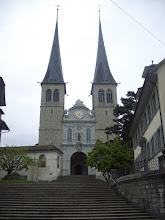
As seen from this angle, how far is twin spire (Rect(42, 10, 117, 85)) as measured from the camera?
54.2 meters

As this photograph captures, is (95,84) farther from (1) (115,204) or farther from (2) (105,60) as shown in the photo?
(1) (115,204)

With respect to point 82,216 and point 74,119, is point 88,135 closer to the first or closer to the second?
point 74,119

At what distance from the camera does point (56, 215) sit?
1140 cm

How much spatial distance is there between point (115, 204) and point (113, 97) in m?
40.2

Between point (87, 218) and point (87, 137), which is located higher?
point (87, 137)

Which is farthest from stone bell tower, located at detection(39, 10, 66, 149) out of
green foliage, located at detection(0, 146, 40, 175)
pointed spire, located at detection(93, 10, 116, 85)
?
green foliage, located at detection(0, 146, 40, 175)

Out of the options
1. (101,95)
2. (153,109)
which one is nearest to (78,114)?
(101,95)

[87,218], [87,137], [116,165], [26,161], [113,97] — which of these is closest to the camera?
[87,218]

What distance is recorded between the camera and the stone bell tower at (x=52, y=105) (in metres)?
47.1

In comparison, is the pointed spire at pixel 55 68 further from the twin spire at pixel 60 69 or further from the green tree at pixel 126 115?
the green tree at pixel 126 115

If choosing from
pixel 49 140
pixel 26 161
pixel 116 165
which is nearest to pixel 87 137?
pixel 49 140

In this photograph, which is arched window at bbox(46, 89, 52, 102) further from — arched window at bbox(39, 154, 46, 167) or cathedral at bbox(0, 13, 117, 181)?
arched window at bbox(39, 154, 46, 167)

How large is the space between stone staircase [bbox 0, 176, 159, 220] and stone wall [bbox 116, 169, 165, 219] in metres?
0.40

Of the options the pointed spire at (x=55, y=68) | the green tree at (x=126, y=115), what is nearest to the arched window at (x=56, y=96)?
the pointed spire at (x=55, y=68)
